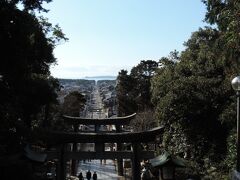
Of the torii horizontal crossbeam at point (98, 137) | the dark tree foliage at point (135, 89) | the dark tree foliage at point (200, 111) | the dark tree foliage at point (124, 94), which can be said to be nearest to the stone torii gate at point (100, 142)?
the torii horizontal crossbeam at point (98, 137)

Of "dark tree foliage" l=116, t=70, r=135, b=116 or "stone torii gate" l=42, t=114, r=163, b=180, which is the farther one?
"dark tree foliage" l=116, t=70, r=135, b=116

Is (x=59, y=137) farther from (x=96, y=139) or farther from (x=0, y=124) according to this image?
(x=0, y=124)

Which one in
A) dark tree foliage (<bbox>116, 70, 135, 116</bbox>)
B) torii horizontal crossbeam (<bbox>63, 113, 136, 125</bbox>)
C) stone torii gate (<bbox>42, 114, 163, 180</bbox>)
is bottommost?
stone torii gate (<bbox>42, 114, 163, 180</bbox>)

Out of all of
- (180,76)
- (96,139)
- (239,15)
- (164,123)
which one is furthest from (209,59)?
(239,15)

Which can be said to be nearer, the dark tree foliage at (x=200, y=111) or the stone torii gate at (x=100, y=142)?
the dark tree foliage at (x=200, y=111)

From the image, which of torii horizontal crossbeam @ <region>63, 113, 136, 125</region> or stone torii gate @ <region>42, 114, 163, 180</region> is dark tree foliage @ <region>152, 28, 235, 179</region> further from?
torii horizontal crossbeam @ <region>63, 113, 136, 125</region>

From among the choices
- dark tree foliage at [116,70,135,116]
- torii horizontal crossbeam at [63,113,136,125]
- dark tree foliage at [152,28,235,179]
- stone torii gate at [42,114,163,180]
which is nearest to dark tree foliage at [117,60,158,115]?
dark tree foliage at [116,70,135,116]

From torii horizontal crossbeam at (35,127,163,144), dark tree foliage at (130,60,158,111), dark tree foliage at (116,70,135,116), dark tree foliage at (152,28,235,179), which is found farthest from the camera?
dark tree foliage at (116,70,135,116)

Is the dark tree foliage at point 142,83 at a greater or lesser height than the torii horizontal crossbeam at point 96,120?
greater

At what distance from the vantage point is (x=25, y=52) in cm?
2003

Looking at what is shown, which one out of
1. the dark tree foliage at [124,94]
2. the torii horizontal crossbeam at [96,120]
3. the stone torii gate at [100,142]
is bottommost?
the stone torii gate at [100,142]

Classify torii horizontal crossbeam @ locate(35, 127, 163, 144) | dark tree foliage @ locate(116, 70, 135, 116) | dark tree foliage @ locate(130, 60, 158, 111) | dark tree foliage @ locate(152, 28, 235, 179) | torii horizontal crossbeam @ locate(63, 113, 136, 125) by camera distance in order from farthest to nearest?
1. dark tree foliage @ locate(116, 70, 135, 116)
2. dark tree foliage @ locate(130, 60, 158, 111)
3. torii horizontal crossbeam @ locate(63, 113, 136, 125)
4. torii horizontal crossbeam @ locate(35, 127, 163, 144)
5. dark tree foliage @ locate(152, 28, 235, 179)

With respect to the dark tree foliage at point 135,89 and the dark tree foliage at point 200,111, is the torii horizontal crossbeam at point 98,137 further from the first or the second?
the dark tree foliage at point 135,89

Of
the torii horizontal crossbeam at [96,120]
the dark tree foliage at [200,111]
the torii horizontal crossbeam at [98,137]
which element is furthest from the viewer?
the torii horizontal crossbeam at [96,120]
